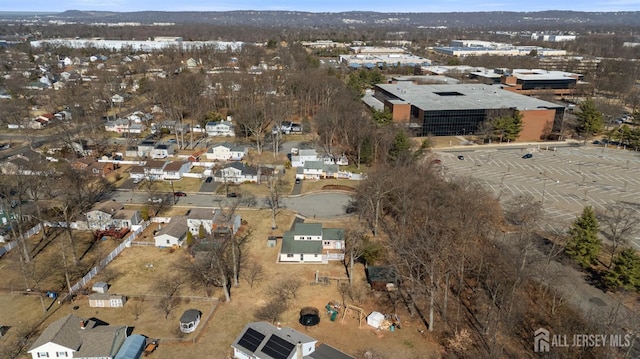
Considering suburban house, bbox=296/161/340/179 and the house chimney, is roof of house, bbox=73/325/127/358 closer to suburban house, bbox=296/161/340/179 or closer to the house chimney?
the house chimney

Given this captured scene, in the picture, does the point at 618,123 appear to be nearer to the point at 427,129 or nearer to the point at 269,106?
the point at 427,129

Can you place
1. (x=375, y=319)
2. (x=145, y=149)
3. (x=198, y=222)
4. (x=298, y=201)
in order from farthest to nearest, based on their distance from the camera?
1. (x=145, y=149)
2. (x=298, y=201)
3. (x=198, y=222)
4. (x=375, y=319)

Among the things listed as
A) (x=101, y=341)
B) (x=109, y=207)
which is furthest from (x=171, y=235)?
(x=101, y=341)

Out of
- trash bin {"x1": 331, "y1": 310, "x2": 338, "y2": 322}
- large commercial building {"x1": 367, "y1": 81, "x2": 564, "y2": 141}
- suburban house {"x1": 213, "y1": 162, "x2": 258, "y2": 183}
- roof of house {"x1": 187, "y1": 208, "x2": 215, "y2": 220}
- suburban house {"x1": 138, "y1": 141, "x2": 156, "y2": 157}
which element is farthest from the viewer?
large commercial building {"x1": 367, "y1": 81, "x2": 564, "y2": 141}

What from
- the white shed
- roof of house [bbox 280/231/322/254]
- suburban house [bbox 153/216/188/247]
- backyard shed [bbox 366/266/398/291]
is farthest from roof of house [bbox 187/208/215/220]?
the white shed

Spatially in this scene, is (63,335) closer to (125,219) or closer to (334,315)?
(334,315)
